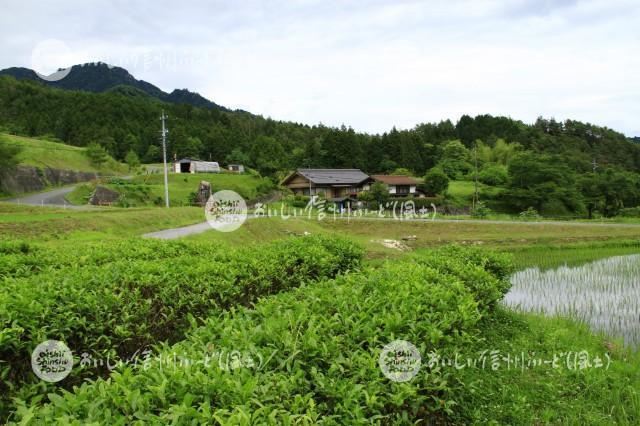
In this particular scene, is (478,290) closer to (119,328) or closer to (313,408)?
A: (313,408)

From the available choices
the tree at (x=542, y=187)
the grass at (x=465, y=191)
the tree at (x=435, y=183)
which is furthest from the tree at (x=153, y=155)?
the tree at (x=542, y=187)

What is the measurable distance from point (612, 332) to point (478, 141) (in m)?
73.9

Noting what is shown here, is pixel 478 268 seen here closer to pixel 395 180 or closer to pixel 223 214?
pixel 223 214

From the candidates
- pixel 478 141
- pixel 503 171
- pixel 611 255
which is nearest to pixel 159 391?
pixel 611 255

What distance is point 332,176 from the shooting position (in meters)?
48.5

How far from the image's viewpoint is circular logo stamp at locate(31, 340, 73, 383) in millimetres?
3494

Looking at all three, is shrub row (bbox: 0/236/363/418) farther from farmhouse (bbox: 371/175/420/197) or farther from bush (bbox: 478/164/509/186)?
bush (bbox: 478/164/509/186)

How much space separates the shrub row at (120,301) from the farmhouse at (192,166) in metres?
52.8

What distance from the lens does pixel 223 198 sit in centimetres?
2627

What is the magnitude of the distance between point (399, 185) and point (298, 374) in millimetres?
47839

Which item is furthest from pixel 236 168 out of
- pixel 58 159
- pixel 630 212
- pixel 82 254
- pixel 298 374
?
pixel 298 374

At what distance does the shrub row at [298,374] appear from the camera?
2.19 meters

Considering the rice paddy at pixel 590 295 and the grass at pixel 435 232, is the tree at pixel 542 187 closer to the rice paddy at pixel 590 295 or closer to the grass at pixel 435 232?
the grass at pixel 435 232

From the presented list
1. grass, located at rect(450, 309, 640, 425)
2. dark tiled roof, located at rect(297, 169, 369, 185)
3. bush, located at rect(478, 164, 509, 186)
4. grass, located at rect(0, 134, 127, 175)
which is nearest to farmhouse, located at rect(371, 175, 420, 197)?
dark tiled roof, located at rect(297, 169, 369, 185)
